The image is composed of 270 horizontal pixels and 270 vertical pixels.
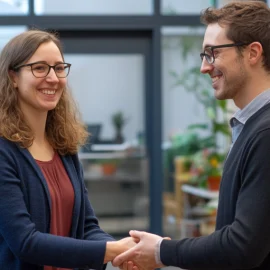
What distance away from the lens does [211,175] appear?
5.05 meters

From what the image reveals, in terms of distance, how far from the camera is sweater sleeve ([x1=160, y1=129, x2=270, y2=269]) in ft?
5.53

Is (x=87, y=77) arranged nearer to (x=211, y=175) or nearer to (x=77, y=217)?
(x=211, y=175)

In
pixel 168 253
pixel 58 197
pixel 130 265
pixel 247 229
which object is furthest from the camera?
pixel 130 265

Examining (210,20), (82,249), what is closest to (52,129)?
(82,249)

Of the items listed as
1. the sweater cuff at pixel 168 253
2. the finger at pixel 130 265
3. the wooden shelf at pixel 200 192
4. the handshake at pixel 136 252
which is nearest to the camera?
the sweater cuff at pixel 168 253

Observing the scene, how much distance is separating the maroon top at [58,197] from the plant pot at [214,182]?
300 centimetres

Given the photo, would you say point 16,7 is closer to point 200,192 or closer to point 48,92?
point 200,192

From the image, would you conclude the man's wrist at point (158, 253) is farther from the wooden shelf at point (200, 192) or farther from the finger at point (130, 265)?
the wooden shelf at point (200, 192)

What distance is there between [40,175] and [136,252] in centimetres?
41

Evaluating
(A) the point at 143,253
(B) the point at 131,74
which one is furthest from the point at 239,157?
(B) the point at 131,74

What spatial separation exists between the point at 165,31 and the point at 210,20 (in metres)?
3.17

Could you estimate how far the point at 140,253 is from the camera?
2.05 meters

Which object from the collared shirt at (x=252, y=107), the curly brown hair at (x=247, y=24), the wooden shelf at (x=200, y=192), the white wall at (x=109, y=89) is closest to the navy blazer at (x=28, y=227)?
the collared shirt at (x=252, y=107)

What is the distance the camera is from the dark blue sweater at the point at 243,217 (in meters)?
1.69
